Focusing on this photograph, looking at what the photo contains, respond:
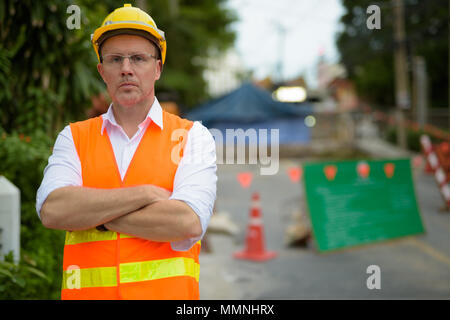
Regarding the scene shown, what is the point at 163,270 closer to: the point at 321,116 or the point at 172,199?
the point at 172,199

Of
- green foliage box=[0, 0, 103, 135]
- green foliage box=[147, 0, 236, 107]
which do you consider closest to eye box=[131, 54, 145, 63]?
green foliage box=[0, 0, 103, 135]

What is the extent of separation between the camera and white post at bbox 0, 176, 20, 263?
13.4ft

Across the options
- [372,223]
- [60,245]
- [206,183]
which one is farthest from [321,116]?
[206,183]

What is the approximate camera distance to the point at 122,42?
2.17 meters

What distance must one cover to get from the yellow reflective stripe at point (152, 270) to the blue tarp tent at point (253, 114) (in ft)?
25.4

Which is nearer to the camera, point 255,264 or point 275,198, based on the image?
point 255,264

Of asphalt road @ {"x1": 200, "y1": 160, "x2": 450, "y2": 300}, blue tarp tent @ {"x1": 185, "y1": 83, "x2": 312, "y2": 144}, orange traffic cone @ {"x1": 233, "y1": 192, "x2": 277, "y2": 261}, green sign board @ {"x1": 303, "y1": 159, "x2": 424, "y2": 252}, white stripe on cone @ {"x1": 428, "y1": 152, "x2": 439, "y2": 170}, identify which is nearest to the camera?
asphalt road @ {"x1": 200, "y1": 160, "x2": 450, "y2": 300}

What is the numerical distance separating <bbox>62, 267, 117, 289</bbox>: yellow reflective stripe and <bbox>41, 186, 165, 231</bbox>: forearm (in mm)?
202

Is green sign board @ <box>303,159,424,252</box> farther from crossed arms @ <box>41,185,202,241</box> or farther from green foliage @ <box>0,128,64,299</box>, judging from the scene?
crossed arms @ <box>41,185,202,241</box>

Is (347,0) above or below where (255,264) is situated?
above

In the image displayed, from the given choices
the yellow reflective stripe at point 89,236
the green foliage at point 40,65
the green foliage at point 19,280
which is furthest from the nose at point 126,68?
the green foliage at point 40,65

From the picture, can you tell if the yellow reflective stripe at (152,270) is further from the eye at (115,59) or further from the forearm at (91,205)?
the eye at (115,59)
